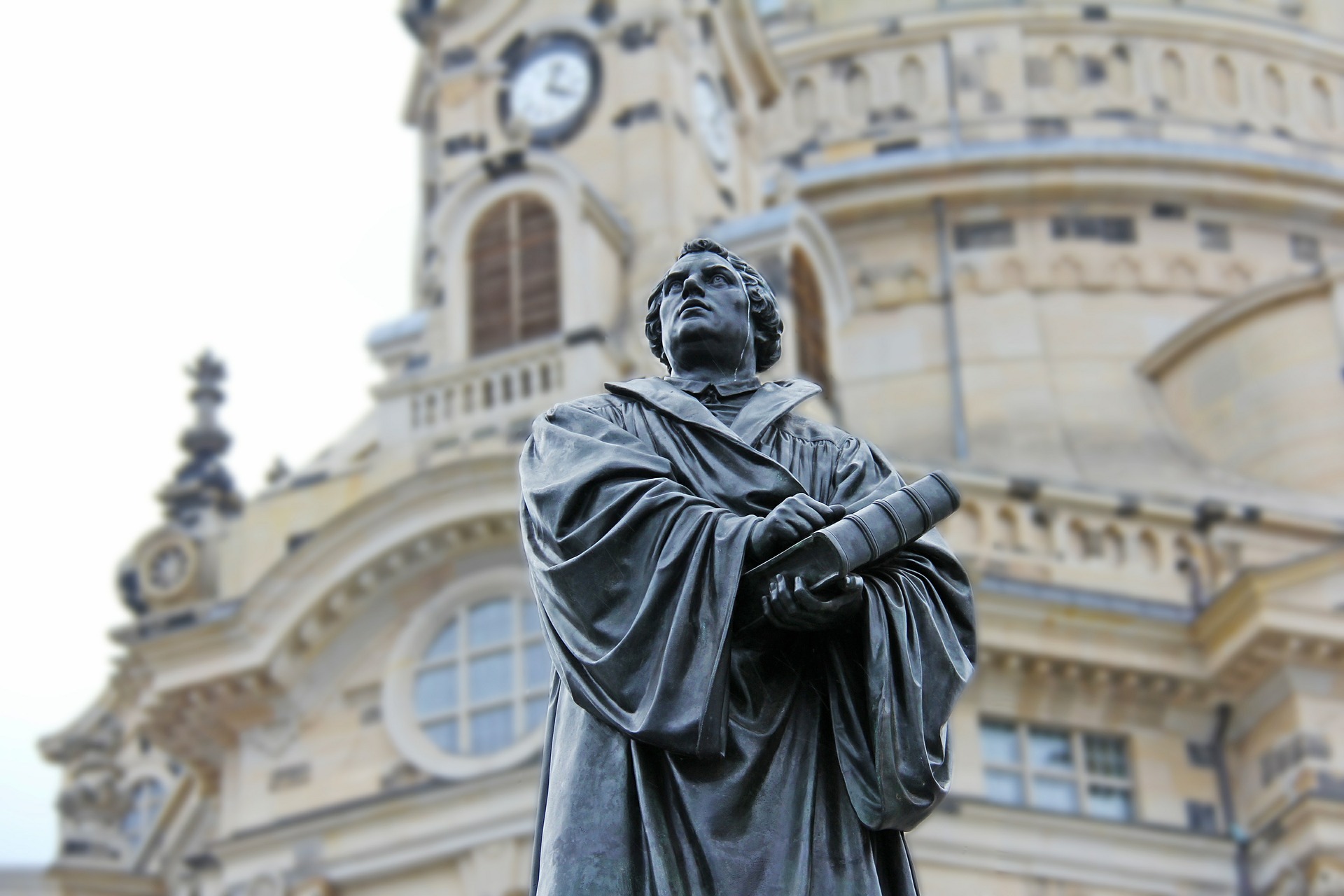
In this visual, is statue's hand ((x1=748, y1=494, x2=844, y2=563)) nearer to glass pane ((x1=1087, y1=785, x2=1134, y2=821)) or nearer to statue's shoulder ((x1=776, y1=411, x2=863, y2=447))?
statue's shoulder ((x1=776, y1=411, x2=863, y2=447))

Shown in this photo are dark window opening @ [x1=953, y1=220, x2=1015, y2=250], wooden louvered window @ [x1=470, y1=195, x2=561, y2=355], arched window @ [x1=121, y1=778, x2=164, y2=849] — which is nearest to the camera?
wooden louvered window @ [x1=470, y1=195, x2=561, y2=355]

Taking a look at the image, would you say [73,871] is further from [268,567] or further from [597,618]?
[597,618]

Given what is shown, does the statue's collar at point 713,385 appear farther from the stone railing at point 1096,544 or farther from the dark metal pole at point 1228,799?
the stone railing at point 1096,544

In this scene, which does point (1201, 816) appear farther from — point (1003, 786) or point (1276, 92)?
point (1276, 92)

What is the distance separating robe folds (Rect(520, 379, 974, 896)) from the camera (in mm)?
5156

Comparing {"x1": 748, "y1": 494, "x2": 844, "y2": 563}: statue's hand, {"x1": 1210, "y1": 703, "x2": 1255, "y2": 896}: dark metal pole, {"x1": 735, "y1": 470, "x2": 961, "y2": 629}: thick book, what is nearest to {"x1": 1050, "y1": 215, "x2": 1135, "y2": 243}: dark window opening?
{"x1": 1210, "y1": 703, "x2": 1255, "y2": 896}: dark metal pole

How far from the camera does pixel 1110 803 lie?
2498 cm

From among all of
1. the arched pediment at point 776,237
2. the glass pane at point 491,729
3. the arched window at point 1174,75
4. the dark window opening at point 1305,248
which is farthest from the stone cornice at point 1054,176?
the glass pane at point 491,729

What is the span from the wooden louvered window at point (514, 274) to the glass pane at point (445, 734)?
4.38 metres

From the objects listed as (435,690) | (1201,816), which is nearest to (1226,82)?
(1201,816)

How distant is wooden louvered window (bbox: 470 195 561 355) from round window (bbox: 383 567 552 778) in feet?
11.0

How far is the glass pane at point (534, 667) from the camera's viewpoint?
23.7m

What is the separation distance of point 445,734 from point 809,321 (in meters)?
7.10

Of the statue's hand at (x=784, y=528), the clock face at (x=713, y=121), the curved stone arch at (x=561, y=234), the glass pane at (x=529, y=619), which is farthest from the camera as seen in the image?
the clock face at (x=713, y=121)
